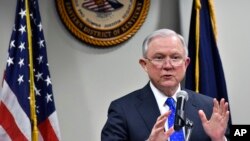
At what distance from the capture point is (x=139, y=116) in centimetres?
209

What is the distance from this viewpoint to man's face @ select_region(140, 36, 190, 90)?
2078 millimetres

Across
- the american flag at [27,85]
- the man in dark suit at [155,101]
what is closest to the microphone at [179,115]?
the man in dark suit at [155,101]

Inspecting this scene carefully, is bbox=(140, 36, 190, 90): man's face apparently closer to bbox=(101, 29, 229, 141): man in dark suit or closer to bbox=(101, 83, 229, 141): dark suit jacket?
bbox=(101, 29, 229, 141): man in dark suit

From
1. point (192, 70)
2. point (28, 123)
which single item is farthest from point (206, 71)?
point (28, 123)

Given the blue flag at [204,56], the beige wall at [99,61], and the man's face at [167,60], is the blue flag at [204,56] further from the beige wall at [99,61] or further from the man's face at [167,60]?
the man's face at [167,60]

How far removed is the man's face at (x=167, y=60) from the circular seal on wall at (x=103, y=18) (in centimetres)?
112

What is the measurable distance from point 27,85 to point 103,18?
0.81 metres

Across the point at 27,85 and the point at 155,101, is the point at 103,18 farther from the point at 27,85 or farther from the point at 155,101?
the point at 155,101

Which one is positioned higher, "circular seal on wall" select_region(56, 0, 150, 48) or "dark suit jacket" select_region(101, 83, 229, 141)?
"circular seal on wall" select_region(56, 0, 150, 48)

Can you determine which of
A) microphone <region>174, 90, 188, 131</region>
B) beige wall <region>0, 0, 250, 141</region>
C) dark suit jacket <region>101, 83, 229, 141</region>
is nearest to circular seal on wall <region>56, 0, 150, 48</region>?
beige wall <region>0, 0, 250, 141</region>

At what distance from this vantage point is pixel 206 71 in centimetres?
315

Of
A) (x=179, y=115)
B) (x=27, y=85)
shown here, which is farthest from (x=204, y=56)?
(x=179, y=115)

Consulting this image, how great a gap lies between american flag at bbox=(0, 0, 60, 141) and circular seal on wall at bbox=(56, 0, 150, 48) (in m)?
0.29

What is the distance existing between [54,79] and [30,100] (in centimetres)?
37
